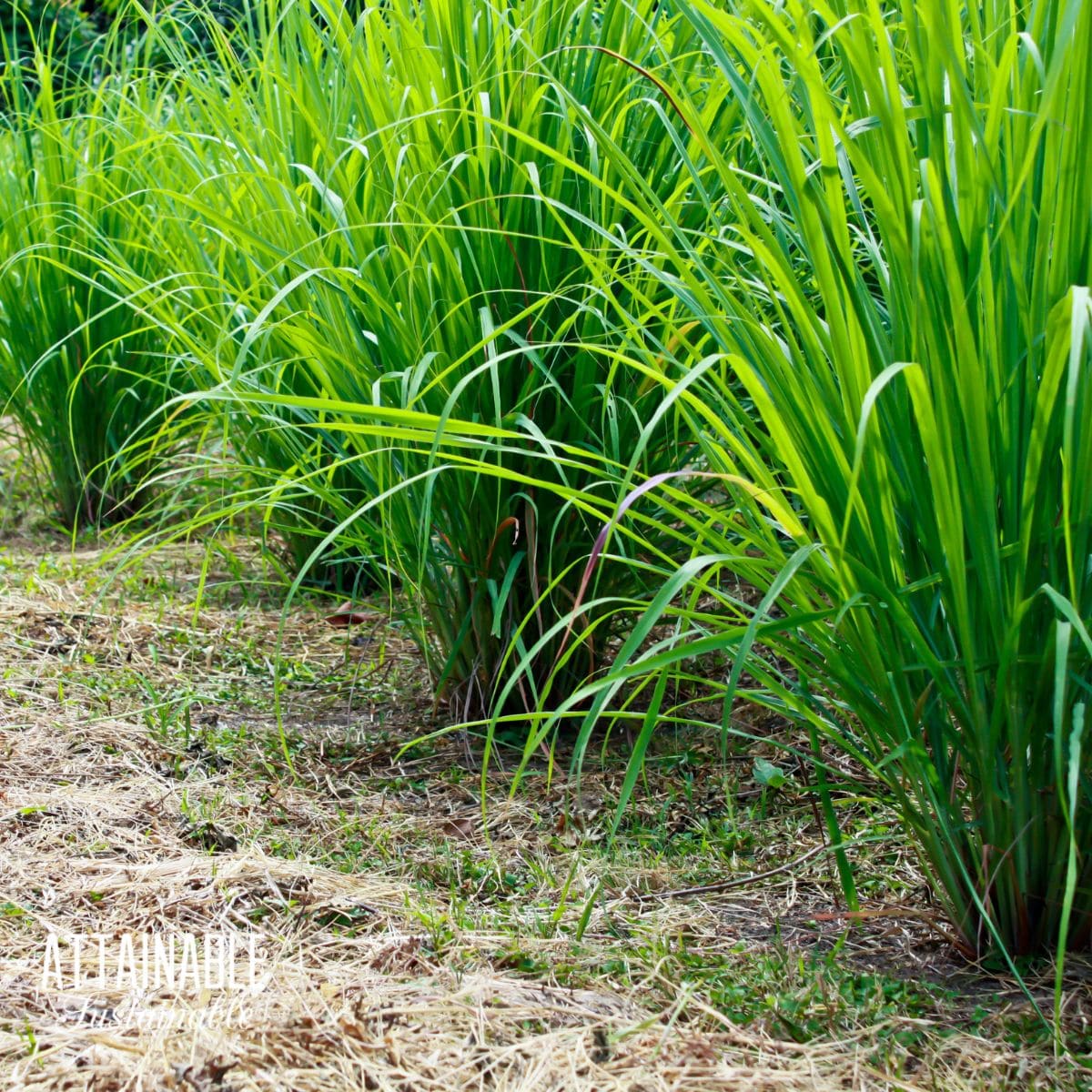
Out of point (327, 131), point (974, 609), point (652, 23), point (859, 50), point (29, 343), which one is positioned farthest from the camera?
point (29, 343)

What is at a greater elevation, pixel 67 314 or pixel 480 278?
pixel 480 278

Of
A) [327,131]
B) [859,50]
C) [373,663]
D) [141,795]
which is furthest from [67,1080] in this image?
[327,131]

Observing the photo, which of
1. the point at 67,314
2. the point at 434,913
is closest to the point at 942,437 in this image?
the point at 434,913

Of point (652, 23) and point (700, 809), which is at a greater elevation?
point (652, 23)

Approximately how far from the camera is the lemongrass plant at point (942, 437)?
3.30ft

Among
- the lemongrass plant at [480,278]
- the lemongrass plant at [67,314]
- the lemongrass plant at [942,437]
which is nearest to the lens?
the lemongrass plant at [942,437]

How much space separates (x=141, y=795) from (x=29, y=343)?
1.89m

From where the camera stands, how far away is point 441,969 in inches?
47.1

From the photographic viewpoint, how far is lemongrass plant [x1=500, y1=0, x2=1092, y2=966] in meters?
1.01

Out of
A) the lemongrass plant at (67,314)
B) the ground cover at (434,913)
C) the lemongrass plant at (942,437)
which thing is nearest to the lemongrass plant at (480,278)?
the ground cover at (434,913)

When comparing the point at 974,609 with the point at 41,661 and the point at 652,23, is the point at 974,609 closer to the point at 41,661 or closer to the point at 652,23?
the point at 652,23

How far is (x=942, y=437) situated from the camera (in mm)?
1034

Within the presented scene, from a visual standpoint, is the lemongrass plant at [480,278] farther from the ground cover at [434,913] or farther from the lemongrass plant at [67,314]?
the lemongrass plant at [67,314]

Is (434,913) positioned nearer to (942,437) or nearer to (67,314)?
(942,437)
